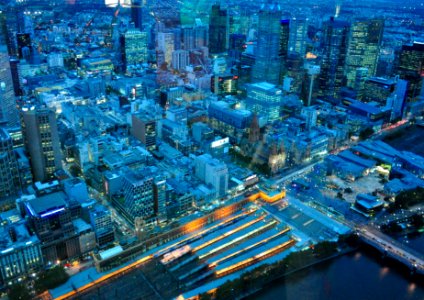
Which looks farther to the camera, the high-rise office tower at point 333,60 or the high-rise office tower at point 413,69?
the high-rise office tower at point 333,60

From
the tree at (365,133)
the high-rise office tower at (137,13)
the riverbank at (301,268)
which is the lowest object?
the riverbank at (301,268)

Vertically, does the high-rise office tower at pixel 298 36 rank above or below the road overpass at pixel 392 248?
above

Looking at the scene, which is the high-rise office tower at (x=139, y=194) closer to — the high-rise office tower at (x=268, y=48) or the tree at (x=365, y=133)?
the tree at (x=365, y=133)

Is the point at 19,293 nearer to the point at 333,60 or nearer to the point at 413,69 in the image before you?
the point at 333,60

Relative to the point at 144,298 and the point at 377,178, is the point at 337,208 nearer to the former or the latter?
the point at 377,178

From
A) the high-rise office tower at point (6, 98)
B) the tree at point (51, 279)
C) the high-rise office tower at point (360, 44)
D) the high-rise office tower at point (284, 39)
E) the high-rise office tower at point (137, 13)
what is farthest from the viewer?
the high-rise office tower at point (137, 13)

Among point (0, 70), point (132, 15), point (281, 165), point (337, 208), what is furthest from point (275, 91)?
point (132, 15)

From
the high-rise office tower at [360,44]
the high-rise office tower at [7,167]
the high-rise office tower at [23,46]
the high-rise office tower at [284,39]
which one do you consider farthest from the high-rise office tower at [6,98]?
the high-rise office tower at [360,44]

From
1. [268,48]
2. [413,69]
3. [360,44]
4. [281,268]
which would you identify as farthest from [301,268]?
[360,44]
